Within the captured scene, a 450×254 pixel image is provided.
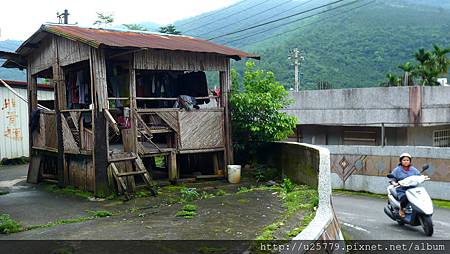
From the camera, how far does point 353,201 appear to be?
14.9m

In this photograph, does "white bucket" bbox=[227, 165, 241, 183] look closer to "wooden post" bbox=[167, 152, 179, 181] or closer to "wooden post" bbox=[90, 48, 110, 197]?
"wooden post" bbox=[167, 152, 179, 181]

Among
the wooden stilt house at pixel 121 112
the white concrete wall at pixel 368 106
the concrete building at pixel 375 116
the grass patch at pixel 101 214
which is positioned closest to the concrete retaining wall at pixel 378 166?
the concrete building at pixel 375 116

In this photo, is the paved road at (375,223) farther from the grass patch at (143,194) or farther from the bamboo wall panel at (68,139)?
the bamboo wall panel at (68,139)

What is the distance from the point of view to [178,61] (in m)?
12.5

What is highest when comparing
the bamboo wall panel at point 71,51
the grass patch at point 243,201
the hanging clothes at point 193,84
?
the bamboo wall panel at point 71,51

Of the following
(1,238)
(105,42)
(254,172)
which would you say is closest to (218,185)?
(254,172)

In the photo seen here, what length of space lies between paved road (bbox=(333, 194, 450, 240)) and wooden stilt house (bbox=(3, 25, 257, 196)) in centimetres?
389

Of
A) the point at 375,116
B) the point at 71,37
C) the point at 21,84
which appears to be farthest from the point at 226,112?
the point at 21,84

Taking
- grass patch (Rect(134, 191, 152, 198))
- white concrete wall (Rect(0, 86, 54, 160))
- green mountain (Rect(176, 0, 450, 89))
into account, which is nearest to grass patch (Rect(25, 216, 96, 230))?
grass patch (Rect(134, 191, 152, 198))

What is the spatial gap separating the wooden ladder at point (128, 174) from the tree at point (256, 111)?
11.9ft

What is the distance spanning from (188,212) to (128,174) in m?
2.46

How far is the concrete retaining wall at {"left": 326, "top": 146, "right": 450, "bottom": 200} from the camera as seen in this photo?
15.1 metres

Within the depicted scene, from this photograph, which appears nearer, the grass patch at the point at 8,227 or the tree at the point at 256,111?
the grass patch at the point at 8,227

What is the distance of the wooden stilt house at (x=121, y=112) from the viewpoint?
10992 mm
